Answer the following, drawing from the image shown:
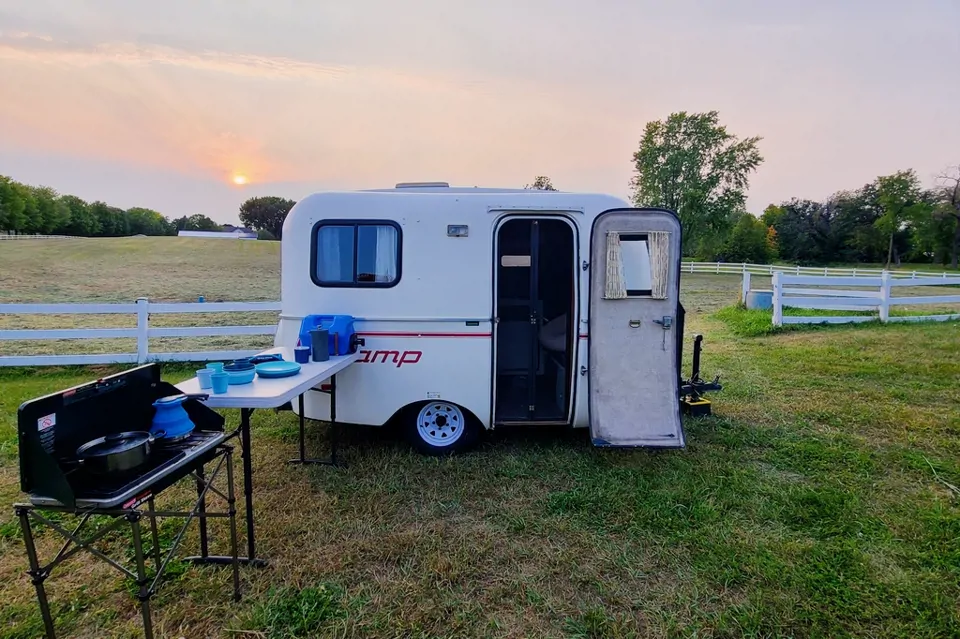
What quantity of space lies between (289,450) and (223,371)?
6.24ft

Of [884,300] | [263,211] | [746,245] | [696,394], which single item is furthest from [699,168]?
[263,211]

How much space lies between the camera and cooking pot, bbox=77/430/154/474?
6.30 feet

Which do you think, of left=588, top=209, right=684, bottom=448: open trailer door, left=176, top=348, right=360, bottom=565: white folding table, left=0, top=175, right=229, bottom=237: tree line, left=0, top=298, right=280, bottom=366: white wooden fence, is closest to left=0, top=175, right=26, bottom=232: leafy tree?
left=0, top=175, right=229, bottom=237: tree line

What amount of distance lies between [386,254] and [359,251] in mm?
230

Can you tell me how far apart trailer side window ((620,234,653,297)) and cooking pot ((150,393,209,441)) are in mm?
3227

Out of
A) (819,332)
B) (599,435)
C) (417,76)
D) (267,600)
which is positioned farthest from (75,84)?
(819,332)

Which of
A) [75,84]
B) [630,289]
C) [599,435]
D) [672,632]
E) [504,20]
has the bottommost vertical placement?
[672,632]

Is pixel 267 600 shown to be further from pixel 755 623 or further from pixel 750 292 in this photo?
pixel 750 292

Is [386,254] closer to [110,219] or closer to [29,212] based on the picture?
[29,212]

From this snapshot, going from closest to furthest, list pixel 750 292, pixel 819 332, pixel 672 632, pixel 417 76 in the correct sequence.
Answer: pixel 672 632, pixel 417 76, pixel 819 332, pixel 750 292

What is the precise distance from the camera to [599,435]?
4.03 m

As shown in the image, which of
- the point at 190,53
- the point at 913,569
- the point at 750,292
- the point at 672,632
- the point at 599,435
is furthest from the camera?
the point at 750,292

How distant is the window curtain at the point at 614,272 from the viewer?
3938 mm

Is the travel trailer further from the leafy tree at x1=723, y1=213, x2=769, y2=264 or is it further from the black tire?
the leafy tree at x1=723, y1=213, x2=769, y2=264
